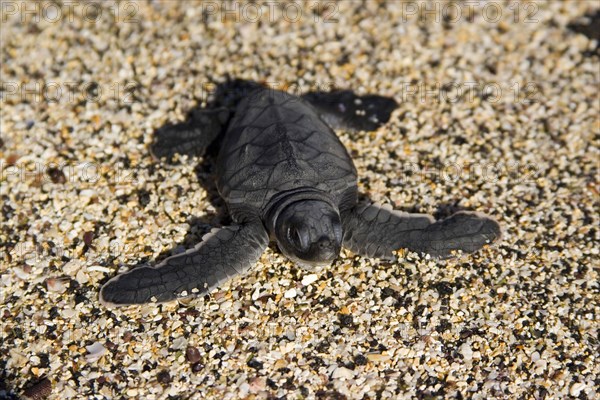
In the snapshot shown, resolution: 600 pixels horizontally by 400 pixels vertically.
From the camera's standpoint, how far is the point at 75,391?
8.22 feet

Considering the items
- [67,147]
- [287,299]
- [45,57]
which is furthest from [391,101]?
[45,57]

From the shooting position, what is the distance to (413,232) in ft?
9.38

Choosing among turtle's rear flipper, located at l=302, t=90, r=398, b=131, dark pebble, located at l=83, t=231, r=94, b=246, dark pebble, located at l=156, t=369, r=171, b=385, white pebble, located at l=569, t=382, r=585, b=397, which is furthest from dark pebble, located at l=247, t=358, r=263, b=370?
turtle's rear flipper, located at l=302, t=90, r=398, b=131

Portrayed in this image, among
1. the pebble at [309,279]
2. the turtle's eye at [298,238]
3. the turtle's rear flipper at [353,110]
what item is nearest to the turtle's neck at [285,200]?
the turtle's eye at [298,238]

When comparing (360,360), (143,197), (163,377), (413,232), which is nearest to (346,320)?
(360,360)

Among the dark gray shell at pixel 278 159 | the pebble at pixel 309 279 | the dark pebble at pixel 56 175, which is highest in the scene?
the dark gray shell at pixel 278 159

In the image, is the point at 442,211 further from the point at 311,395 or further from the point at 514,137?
the point at 311,395

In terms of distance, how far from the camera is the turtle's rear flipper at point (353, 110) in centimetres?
344

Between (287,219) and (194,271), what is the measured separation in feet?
1.40

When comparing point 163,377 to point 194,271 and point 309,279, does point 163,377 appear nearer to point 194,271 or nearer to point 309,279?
point 194,271

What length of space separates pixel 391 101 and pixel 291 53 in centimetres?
69

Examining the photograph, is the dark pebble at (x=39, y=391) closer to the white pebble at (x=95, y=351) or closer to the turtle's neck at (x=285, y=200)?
the white pebble at (x=95, y=351)

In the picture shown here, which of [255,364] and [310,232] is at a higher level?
[310,232]

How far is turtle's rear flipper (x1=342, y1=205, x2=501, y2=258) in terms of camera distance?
2.82m
